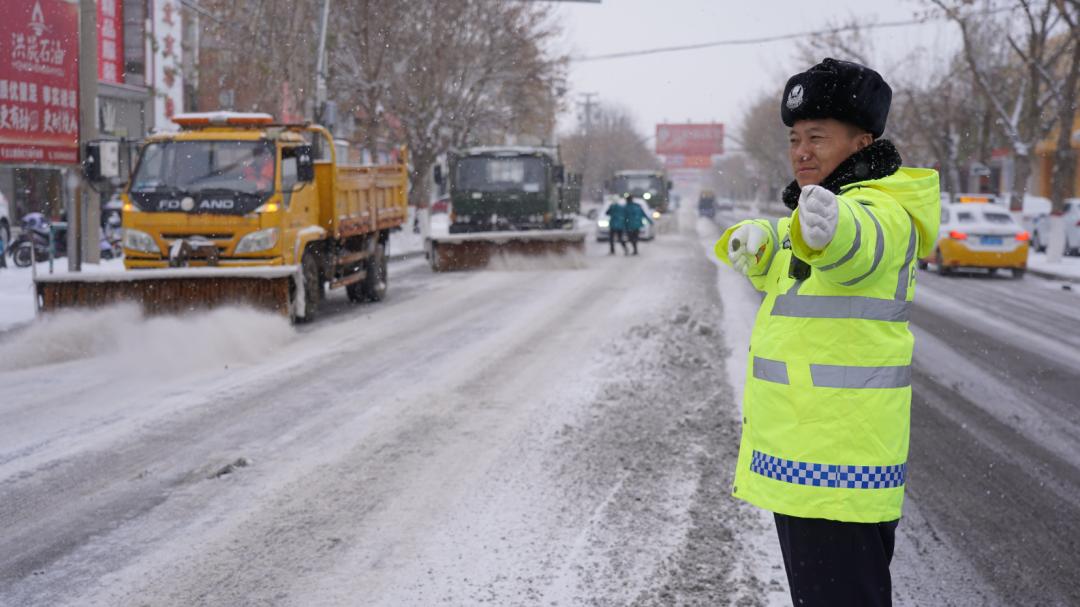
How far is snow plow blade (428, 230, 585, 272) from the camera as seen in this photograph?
76.2ft

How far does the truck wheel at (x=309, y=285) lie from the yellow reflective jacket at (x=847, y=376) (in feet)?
38.7

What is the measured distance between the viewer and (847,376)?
8.27 ft

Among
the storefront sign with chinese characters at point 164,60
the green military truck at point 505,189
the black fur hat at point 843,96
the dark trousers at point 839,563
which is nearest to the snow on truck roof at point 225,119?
the green military truck at point 505,189

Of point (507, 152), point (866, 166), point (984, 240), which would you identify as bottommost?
point (984, 240)

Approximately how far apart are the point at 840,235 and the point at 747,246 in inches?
17.2

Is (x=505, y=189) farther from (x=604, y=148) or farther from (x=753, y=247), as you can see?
(x=604, y=148)

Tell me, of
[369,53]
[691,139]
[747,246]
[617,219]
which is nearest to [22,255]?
[369,53]

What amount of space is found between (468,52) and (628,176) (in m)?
10.6

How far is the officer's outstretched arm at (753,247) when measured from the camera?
270 cm

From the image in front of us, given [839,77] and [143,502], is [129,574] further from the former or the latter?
[839,77]

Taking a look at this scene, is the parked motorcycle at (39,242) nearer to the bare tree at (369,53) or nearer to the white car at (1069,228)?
the bare tree at (369,53)

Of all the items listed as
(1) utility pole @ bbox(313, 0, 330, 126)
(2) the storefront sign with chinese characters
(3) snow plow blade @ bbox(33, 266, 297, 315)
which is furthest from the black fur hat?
(2) the storefront sign with chinese characters

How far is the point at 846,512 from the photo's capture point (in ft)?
8.35

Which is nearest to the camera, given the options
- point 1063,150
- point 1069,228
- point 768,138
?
point 1063,150
